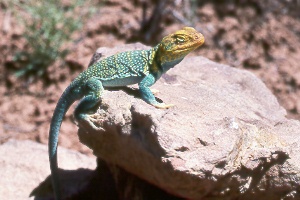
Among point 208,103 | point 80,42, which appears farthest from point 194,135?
point 80,42

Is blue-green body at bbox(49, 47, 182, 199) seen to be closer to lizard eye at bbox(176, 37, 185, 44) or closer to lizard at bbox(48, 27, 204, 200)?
lizard at bbox(48, 27, 204, 200)

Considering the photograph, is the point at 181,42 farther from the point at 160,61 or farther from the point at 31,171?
the point at 31,171

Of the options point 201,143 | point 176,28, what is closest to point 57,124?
point 201,143

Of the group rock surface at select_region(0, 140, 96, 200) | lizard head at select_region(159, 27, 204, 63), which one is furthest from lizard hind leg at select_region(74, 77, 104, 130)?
rock surface at select_region(0, 140, 96, 200)

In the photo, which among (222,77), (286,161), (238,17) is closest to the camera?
(286,161)

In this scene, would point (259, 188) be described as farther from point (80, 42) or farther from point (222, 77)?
point (80, 42)

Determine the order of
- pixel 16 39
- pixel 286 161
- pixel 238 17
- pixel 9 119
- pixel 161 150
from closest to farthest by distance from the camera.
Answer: pixel 161 150, pixel 286 161, pixel 9 119, pixel 16 39, pixel 238 17
